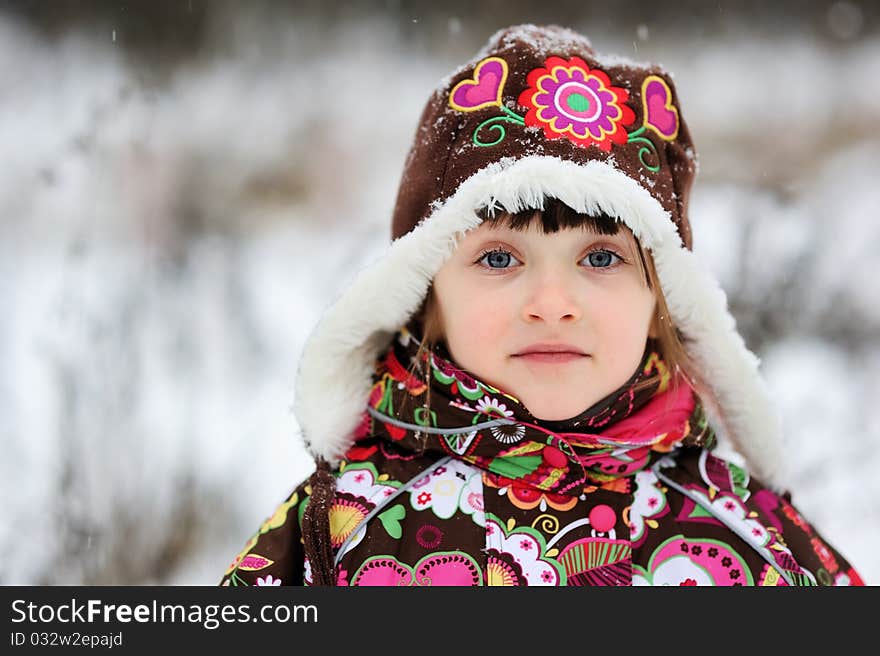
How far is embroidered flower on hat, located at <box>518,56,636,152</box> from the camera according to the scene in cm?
116

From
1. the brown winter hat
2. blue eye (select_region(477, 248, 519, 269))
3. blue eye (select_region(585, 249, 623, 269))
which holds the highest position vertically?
the brown winter hat

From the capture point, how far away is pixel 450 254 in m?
1.18

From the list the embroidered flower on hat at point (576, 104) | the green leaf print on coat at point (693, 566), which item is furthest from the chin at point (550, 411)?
the embroidered flower on hat at point (576, 104)

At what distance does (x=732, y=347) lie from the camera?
128 centimetres

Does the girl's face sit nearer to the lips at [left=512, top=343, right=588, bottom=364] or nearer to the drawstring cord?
the lips at [left=512, top=343, right=588, bottom=364]

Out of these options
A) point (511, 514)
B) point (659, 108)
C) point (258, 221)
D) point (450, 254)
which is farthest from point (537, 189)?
point (258, 221)

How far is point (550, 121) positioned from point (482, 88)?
4.5 inches

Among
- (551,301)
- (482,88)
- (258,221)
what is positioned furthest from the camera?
(258,221)

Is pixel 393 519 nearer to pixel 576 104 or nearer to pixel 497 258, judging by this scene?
pixel 497 258

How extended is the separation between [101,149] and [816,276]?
1.86 metres

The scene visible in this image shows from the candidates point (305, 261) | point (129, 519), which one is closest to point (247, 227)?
point (305, 261)

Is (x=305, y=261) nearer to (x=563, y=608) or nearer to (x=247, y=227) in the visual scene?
(x=247, y=227)

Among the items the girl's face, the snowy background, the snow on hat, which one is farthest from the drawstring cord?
the snowy background

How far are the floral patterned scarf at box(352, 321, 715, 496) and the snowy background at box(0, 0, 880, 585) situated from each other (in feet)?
3.22
